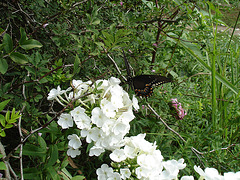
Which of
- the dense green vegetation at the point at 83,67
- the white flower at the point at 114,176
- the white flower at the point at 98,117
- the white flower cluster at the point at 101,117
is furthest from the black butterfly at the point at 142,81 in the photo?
the white flower at the point at 114,176

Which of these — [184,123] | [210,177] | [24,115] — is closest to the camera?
[210,177]

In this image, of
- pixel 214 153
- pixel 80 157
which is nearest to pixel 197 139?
pixel 214 153

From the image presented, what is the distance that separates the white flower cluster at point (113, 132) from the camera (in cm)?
106

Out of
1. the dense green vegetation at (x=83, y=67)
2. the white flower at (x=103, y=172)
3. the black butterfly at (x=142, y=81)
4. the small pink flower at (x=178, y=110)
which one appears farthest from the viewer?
the small pink flower at (x=178, y=110)

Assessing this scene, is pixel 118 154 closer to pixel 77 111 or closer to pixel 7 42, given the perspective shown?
pixel 77 111

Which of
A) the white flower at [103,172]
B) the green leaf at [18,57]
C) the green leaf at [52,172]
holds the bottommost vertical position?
the white flower at [103,172]

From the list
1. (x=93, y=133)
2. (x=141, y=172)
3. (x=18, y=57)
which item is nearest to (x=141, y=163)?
(x=141, y=172)

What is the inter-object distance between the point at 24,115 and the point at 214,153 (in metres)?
1.56

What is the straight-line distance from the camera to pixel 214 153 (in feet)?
6.33

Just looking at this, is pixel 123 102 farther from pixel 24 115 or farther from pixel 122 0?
pixel 122 0

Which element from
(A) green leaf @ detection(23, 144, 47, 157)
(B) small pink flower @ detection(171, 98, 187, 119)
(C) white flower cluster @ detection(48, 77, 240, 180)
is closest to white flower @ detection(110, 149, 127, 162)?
(C) white flower cluster @ detection(48, 77, 240, 180)

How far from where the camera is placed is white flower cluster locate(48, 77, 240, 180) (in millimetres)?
1059

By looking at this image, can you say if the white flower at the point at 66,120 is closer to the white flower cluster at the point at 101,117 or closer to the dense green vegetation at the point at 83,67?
the white flower cluster at the point at 101,117

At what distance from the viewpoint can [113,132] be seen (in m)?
1.09
